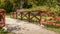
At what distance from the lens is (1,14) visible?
13000 mm

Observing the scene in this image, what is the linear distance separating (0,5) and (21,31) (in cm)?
2991

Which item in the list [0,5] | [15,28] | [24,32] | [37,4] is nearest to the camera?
[24,32]

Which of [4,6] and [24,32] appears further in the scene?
[4,6]

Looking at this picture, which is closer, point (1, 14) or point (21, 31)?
point (21, 31)

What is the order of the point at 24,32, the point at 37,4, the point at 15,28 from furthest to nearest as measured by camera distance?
the point at 37,4 < the point at 15,28 < the point at 24,32

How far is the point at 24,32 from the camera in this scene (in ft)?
36.8

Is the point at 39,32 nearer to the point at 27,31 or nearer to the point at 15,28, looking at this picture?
the point at 27,31

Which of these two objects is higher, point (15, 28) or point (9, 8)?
point (15, 28)

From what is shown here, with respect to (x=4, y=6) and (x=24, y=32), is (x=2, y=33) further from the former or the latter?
(x=4, y=6)

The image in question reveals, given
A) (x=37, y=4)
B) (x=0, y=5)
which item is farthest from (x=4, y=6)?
(x=37, y=4)

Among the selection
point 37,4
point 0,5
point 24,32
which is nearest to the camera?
point 24,32

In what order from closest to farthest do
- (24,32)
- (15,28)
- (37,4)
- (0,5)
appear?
(24,32), (15,28), (37,4), (0,5)

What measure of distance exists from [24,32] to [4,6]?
3044 cm

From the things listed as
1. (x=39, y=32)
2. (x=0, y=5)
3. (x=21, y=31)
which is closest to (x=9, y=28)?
(x=21, y=31)
